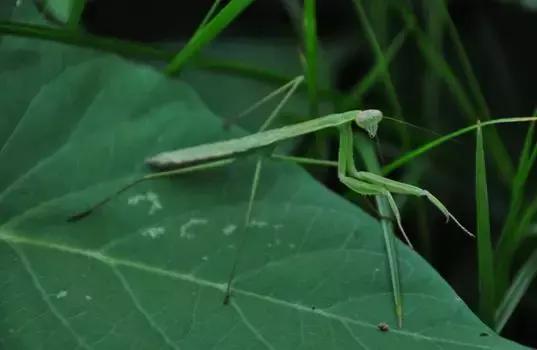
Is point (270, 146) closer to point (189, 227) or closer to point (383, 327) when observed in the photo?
point (189, 227)

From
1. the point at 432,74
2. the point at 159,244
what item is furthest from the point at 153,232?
the point at 432,74

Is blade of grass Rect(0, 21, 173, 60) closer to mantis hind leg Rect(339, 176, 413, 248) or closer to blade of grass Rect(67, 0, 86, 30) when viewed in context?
blade of grass Rect(67, 0, 86, 30)

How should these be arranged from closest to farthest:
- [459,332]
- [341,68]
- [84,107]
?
[459,332] → [84,107] → [341,68]

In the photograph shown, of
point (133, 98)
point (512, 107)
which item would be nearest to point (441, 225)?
point (512, 107)

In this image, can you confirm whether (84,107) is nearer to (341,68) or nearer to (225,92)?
(225,92)

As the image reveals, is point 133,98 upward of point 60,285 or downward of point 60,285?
upward
